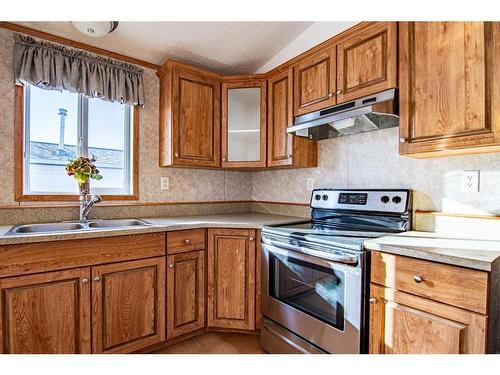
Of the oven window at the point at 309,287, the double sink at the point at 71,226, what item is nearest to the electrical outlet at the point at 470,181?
the oven window at the point at 309,287

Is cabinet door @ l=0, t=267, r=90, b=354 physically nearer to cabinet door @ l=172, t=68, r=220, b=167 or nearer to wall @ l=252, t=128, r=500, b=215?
cabinet door @ l=172, t=68, r=220, b=167

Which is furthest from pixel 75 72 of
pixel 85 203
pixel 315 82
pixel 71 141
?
pixel 315 82

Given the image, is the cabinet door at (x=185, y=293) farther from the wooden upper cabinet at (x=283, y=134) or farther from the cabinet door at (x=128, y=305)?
the wooden upper cabinet at (x=283, y=134)

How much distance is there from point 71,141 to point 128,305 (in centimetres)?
133

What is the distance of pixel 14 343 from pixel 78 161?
1151 mm

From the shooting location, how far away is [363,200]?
1.90 meters

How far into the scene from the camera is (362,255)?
4.38ft

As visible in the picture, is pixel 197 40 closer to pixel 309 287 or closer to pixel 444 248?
pixel 309 287

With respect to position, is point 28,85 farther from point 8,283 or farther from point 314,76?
point 314,76

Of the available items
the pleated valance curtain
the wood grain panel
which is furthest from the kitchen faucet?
the pleated valance curtain
